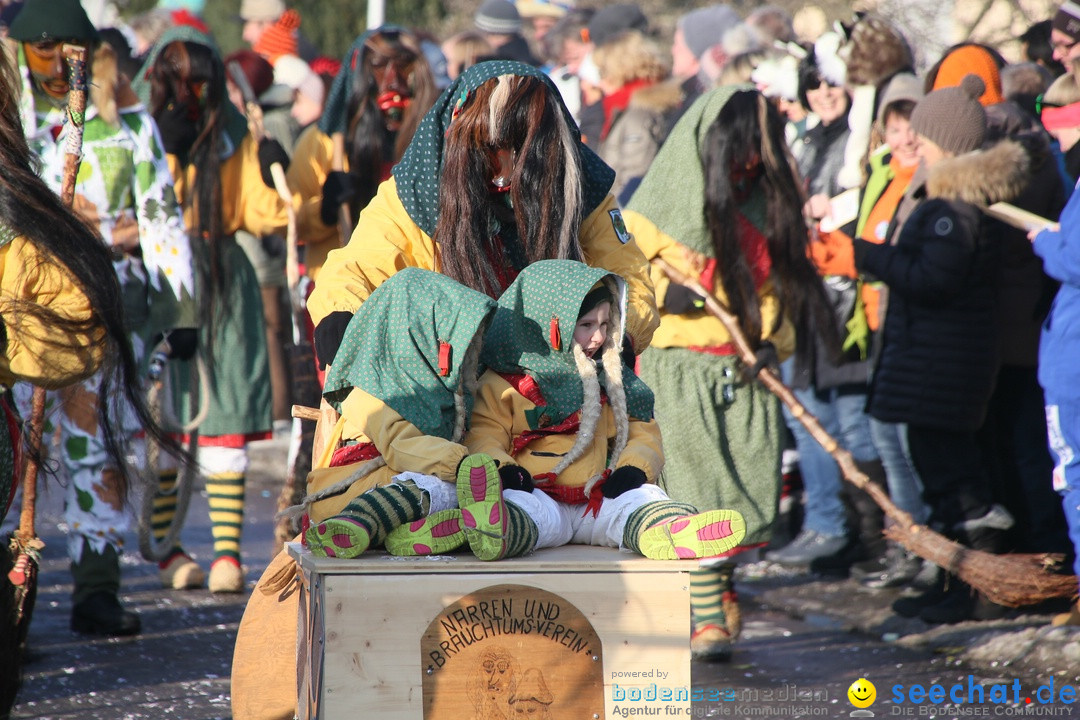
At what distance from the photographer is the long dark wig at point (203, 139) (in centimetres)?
646

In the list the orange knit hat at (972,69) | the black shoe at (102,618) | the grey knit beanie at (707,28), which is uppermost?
the grey knit beanie at (707,28)

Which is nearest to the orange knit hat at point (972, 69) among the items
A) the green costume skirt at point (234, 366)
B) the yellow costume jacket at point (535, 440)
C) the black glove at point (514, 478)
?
the green costume skirt at point (234, 366)

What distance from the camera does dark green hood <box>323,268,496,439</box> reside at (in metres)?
3.44

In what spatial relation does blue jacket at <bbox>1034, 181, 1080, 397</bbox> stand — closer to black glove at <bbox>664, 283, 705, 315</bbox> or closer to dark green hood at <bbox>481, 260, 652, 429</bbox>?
black glove at <bbox>664, 283, 705, 315</bbox>

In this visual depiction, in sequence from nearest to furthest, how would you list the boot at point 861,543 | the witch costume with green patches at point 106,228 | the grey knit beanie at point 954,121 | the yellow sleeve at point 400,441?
the yellow sleeve at point 400,441 < the witch costume with green patches at point 106,228 < the grey knit beanie at point 954,121 < the boot at point 861,543

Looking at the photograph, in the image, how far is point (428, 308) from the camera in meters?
3.51

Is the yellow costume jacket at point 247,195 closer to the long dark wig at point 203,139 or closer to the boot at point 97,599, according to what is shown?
the long dark wig at point 203,139

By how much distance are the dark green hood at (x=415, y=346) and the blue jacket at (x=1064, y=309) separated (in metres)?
2.57

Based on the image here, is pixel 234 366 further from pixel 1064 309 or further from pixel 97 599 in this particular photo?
pixel 1064 309

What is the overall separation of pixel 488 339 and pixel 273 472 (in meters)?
6.88

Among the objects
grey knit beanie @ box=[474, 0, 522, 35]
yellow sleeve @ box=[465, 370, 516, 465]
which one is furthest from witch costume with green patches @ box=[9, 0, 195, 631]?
grey knit beanie @ box=[474, 0, 522, 35]

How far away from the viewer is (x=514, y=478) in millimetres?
3379

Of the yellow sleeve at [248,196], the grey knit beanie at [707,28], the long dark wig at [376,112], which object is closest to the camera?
the yellow sleeve at [248,196]

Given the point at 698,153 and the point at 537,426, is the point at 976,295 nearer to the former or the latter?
the point at 698,153
